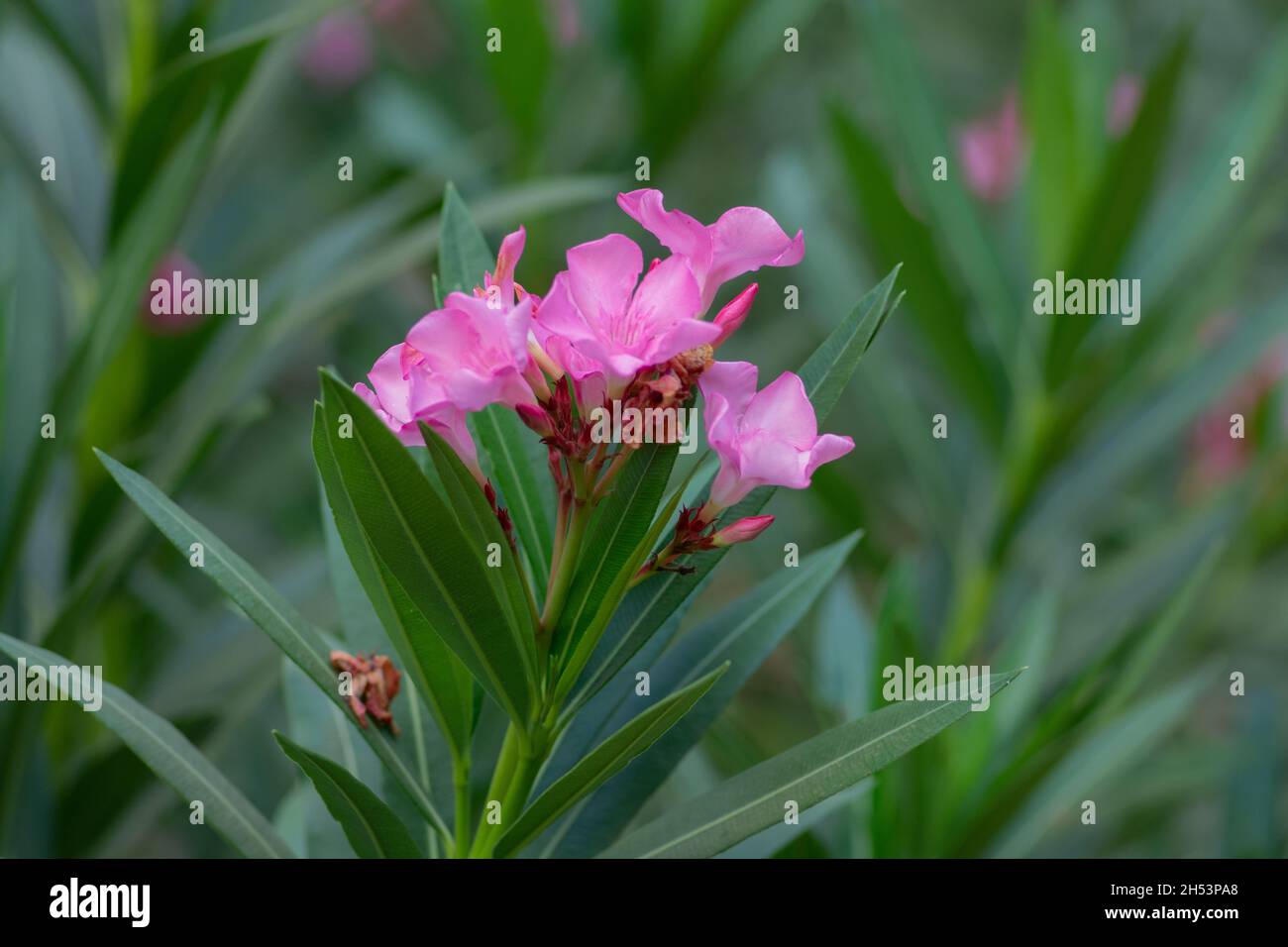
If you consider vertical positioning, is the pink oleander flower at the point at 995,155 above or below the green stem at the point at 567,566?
above

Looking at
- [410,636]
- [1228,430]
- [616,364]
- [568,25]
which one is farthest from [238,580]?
[568,25]

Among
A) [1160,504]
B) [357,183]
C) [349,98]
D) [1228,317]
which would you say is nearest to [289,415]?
[357,183]

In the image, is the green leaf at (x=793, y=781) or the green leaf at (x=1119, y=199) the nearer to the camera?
the green leaf at (x=793, y=781)

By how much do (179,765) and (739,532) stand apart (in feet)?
0.88

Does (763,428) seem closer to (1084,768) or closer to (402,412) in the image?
(402,412)

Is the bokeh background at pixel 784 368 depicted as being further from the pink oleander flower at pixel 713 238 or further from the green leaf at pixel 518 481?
the pink oleander flower at pixel 713 238

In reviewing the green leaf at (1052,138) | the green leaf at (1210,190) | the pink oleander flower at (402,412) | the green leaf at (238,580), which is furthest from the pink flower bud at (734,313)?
the green leaf at (1210,190)

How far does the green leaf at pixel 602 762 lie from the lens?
1.73ft

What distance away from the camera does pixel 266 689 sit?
1021 millimetres

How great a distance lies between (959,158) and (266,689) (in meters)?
0.83

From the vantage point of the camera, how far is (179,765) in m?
0.55

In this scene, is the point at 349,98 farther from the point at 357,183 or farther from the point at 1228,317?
the point at 1228,317

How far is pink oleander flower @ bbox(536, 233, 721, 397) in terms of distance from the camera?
475mm

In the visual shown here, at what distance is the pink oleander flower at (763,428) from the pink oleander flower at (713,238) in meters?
0.03
